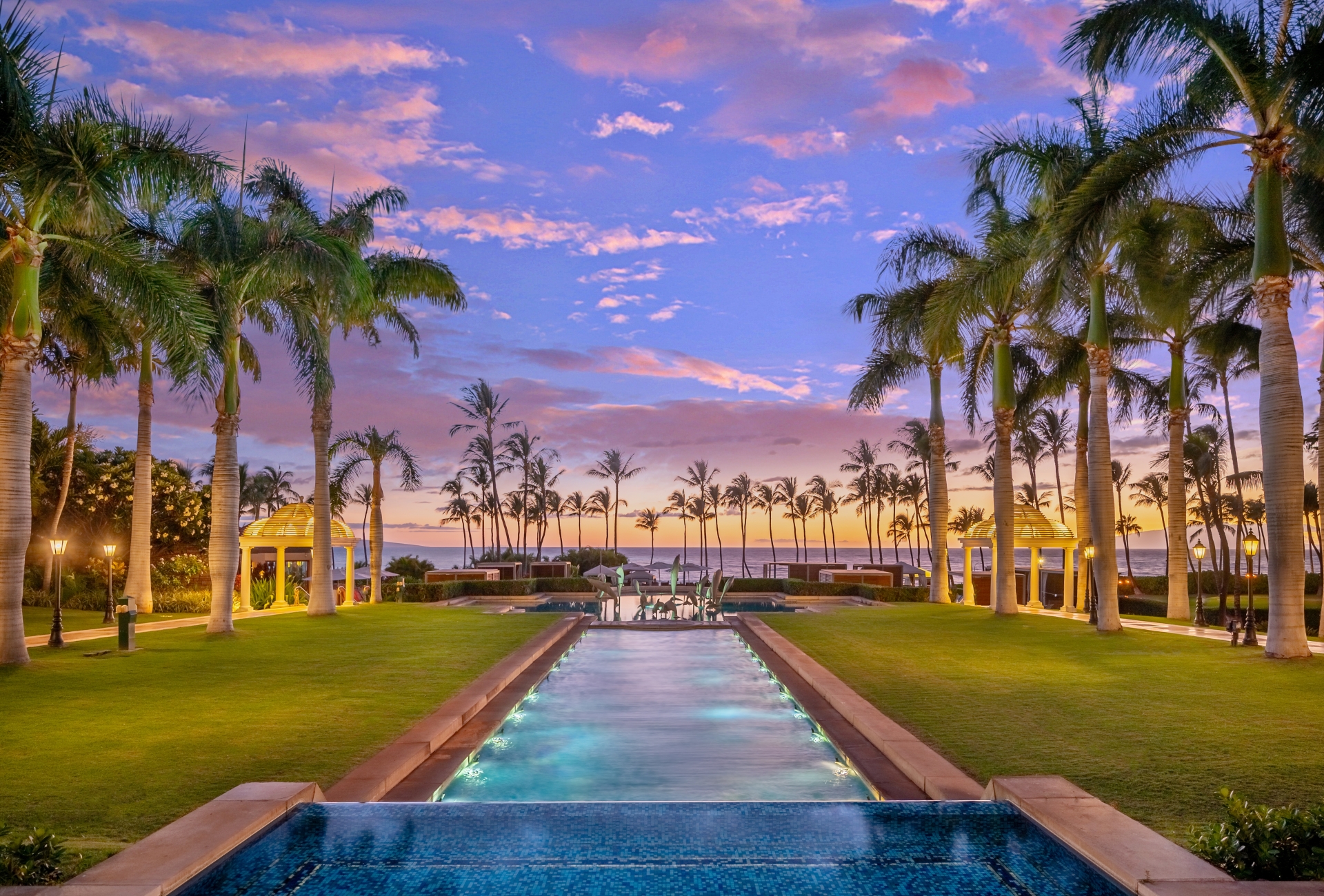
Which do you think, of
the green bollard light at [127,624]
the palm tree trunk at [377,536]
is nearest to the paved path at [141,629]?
the green bollard light at [127,624]

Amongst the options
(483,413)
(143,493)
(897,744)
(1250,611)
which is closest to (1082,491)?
(1250,611)

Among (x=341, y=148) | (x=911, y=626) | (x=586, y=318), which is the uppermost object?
(x=341, y=148)

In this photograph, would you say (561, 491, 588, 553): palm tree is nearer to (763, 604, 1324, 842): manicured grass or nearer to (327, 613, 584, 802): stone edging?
(763, 604, 1324, 842): manicured grass

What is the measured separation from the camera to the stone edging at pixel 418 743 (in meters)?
5.39

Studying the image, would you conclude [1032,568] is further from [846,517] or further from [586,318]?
[846,517]

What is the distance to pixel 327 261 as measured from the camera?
1489cm

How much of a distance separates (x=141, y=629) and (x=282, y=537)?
8.19 m

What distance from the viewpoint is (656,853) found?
4.46m

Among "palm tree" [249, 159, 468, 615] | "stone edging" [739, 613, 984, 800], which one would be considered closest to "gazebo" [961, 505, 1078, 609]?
"stone edging" [739, 613, 984, 800]

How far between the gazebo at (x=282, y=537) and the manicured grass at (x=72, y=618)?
308 cm

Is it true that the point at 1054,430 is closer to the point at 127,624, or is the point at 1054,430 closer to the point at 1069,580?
the point at 1069,580

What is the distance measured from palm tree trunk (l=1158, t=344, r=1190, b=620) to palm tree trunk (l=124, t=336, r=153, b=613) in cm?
2299

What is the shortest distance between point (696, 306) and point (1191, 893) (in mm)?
26705

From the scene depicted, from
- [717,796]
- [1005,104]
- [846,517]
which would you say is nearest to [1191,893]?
[717,796]
